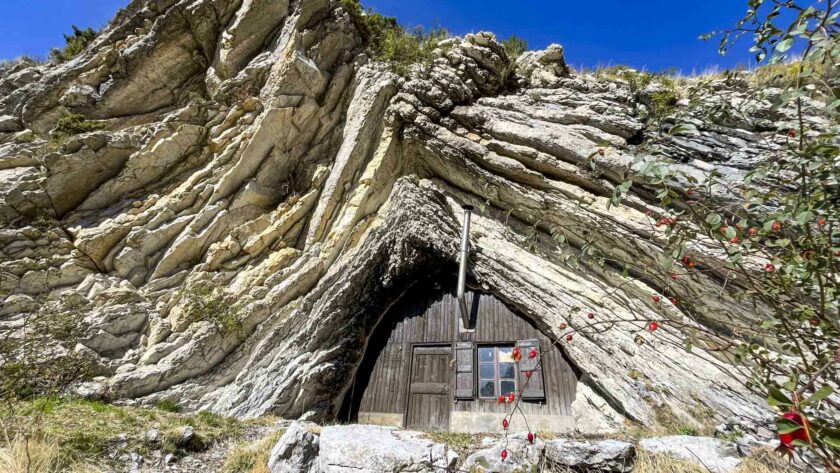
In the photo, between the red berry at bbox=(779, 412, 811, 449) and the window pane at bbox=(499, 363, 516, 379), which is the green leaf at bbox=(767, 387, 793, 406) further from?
the window pane at bbox=(499, 363, 516, 379)

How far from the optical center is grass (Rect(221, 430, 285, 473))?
4.71 metres

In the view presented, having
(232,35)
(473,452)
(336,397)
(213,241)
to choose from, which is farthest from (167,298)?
(232,35)

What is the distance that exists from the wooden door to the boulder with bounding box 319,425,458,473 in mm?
3623

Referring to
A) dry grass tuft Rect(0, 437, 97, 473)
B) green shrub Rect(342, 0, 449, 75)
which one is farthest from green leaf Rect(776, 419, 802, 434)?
green shrub Rect(342, 0, 449, 75)

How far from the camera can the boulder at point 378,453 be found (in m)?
4.66

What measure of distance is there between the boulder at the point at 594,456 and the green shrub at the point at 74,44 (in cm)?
1572

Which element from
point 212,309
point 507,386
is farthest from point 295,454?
point 507,386

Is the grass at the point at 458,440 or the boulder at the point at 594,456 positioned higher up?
the boulder at the point at 594,456

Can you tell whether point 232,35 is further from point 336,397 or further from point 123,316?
point 336,397

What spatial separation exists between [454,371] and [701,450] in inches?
210

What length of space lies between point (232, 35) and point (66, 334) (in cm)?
844

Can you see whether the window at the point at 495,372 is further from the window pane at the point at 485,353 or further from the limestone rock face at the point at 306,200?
the limestone rock face at the point at 306,200

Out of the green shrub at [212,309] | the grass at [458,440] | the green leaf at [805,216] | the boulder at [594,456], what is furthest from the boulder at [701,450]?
the green shrub at [212,309]

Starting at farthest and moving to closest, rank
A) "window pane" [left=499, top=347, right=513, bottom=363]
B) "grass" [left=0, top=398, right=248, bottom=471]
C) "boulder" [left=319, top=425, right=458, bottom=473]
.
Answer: "window pane" [left=499, top=347, right=513, bottom=363] < "boulder" [left=319, top=425, right=458, bottom=473] < "grass" [left=0, top=398, right=248, bottom=471]
